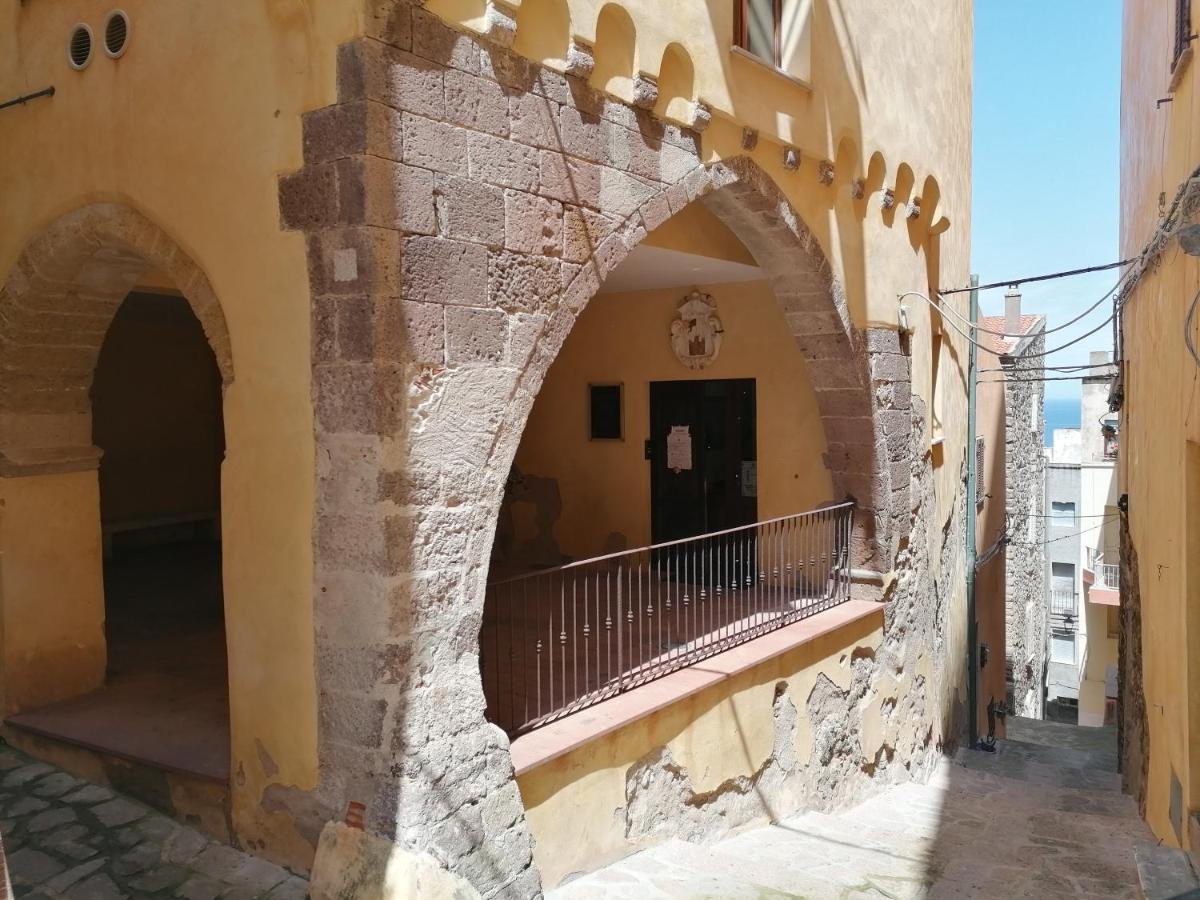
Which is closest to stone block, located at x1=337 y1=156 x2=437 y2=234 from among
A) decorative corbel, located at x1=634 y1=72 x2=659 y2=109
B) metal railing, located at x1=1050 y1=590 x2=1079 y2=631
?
decorative corbel, located at x1=634 y1=72 x2=659 y2=109

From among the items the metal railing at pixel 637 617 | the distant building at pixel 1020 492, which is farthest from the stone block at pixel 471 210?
the distant building at pixel 1020 492

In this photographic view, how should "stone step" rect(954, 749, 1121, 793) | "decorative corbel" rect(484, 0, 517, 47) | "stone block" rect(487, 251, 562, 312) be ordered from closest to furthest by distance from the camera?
"decorative corbel" rect(484, 0, 517, 47), "stone block" rect(487, 251, 562, 312), "stone step" rect(954, 749, 1121, 793)

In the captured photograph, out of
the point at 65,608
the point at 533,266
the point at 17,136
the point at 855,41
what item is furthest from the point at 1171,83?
the point at 65,608

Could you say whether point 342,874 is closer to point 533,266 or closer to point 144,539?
point 533,266

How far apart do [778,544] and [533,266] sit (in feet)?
14.9

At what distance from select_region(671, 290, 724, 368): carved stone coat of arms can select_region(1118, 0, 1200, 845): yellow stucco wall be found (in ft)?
10.8

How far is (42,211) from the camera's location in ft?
16.6

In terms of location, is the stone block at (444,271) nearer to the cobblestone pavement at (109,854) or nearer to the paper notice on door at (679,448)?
the cobblestone pavement at (109,854)

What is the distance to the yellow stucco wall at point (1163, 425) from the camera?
16.8ft

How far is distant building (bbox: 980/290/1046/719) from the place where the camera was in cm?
1734

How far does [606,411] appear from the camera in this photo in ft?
30.4

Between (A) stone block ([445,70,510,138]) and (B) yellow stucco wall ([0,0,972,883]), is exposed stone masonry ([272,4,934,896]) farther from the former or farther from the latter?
(B) yellow stucco wall ([0,0,972,883])

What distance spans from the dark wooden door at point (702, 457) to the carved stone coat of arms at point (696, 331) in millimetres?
244

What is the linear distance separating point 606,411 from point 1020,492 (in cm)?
1216
